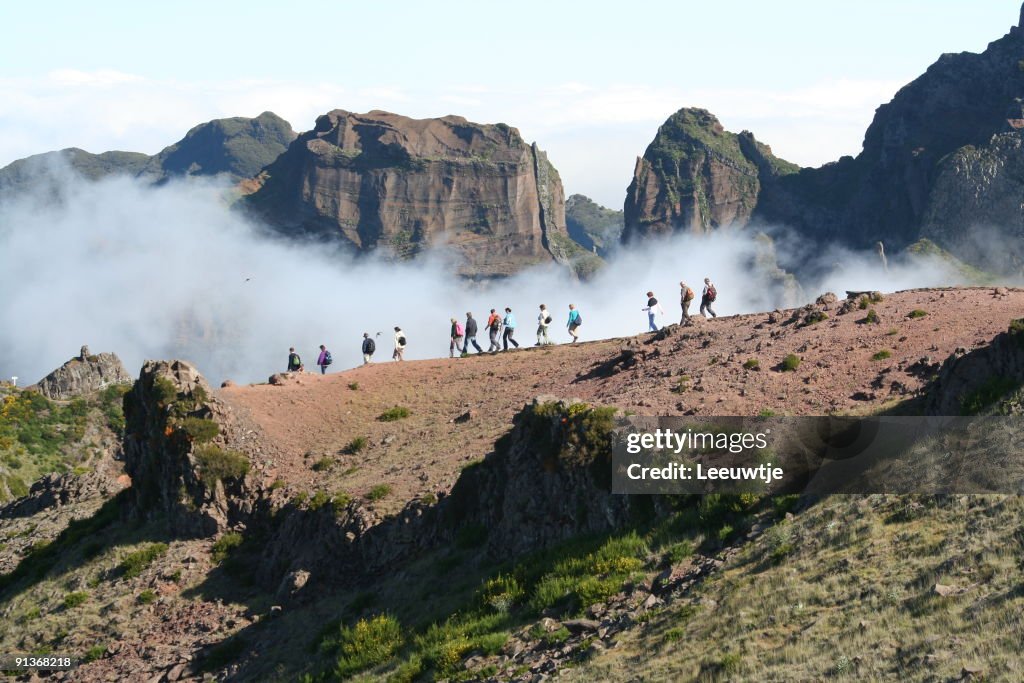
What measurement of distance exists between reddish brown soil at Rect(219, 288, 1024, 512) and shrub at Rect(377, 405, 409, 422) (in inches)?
16.2

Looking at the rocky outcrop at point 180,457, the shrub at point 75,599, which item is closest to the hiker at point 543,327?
the rocky outcrop at point 180,457

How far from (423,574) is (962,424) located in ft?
52.0

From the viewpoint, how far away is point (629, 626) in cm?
2758

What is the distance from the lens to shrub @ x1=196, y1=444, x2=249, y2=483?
45.8m

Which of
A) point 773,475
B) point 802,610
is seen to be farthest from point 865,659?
point 773,475

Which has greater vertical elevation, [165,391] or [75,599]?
[165,391]

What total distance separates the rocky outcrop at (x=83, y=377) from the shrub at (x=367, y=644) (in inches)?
2709

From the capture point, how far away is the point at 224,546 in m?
44.2

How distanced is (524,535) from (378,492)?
24.5ft

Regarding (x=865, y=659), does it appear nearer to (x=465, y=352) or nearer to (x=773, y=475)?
(x=773, y=475)

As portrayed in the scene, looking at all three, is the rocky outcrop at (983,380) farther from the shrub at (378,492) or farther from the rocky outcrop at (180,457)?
the rocky outcrop at (180,457)

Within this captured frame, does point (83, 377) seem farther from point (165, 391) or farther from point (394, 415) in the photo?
point (394, 415)

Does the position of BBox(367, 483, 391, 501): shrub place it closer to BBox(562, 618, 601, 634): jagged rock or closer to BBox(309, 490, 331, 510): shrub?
BBox(309, 490, 331, 510): shrub

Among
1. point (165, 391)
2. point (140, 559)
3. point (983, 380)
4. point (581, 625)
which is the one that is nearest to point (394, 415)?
point (165, 391)
